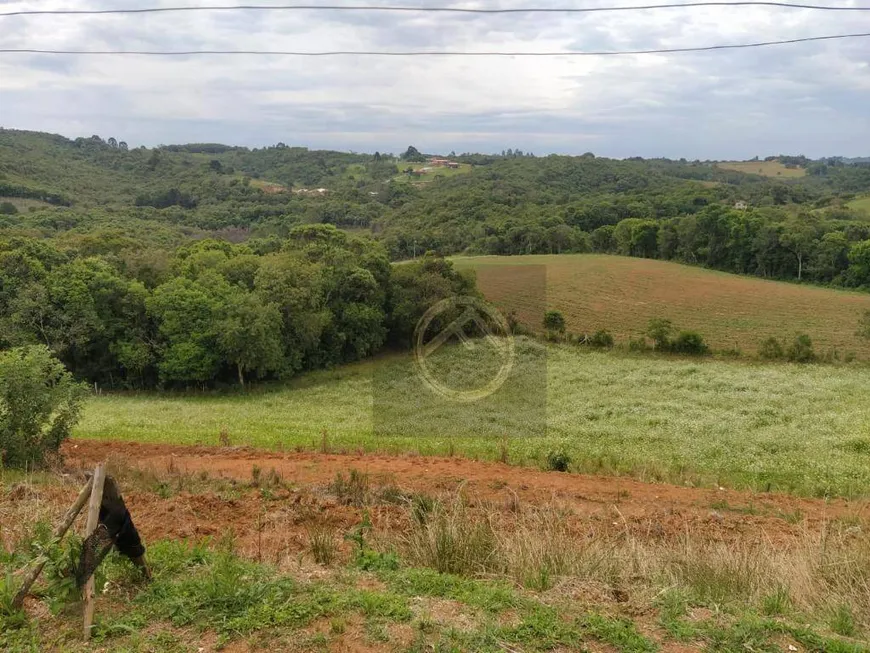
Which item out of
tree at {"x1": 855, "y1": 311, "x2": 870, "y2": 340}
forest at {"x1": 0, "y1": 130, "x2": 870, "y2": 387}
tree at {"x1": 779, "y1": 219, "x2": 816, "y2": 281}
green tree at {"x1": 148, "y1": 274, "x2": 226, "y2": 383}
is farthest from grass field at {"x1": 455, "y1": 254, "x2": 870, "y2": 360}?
green tree at {"x1": 148, "y1": 274, "x2": 226, "y2": 383}

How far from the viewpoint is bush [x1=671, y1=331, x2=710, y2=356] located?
31.7 meters

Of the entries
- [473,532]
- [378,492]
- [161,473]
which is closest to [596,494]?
[378,492]

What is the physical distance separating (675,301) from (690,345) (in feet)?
48.6

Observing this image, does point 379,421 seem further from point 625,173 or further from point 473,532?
point 625,173

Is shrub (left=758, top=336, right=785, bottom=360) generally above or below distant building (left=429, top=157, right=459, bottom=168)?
below

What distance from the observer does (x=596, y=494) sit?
10.8 m

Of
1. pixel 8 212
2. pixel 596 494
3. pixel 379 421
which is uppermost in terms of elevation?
pixel 8 212

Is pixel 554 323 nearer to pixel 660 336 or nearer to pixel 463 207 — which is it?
pixel 660 336

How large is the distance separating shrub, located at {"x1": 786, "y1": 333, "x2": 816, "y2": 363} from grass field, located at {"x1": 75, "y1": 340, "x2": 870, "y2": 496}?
6.14 feet

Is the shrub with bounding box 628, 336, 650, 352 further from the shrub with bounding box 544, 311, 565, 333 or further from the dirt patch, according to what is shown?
the dirt patch

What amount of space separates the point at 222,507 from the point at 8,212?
287 ft

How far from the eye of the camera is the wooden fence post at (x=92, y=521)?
4238mm

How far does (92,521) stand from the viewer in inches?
174

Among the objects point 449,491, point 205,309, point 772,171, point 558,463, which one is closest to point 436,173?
point 772,171
